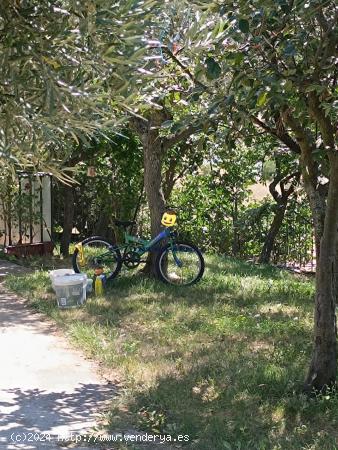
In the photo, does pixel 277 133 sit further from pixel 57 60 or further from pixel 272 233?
pixel 272 233

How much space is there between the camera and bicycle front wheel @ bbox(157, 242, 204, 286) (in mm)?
8828

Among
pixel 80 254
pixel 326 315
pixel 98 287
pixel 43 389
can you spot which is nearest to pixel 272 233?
pixel 80 254

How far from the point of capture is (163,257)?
29.0 ft

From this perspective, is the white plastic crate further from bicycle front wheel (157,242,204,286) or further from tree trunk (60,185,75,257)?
tree trunk (60,185,75,257)

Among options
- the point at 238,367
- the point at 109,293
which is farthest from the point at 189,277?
the point at 238,367

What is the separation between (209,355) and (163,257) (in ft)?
11.2

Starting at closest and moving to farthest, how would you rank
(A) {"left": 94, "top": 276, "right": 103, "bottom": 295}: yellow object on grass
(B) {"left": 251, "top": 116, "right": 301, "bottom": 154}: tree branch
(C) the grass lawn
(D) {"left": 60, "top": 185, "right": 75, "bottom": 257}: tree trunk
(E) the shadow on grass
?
1. (E) the shadow on grass
2. (C) the grass lawn
3. (B) {"left": 251, "top": 116, "right": 301, "bottom": 154}: tree branch
4. (A) {"left": 94, "top": 276, "right": 103, "bottom": 295}: yellow object on grass
5. (D) {"left": 60, "top": 185, "right": 75, "bottom": 257}: tree trunk

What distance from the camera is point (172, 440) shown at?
13.1 feet

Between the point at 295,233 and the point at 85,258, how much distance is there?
537 cm

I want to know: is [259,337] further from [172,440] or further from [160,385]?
[172,440]

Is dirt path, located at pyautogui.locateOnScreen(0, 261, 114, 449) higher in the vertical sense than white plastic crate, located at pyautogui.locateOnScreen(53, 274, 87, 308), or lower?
lower

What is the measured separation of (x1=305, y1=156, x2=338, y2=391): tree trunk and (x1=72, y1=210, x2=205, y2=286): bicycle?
4201 millimetres

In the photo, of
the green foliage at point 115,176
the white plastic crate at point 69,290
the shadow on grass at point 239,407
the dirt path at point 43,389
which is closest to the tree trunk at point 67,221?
the green foliage at point 115,176

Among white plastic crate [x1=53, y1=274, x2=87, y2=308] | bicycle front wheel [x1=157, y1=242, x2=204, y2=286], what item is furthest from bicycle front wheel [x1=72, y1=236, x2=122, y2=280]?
white plastic crate [x1=53, y1=274, x2=87, y2=308]
